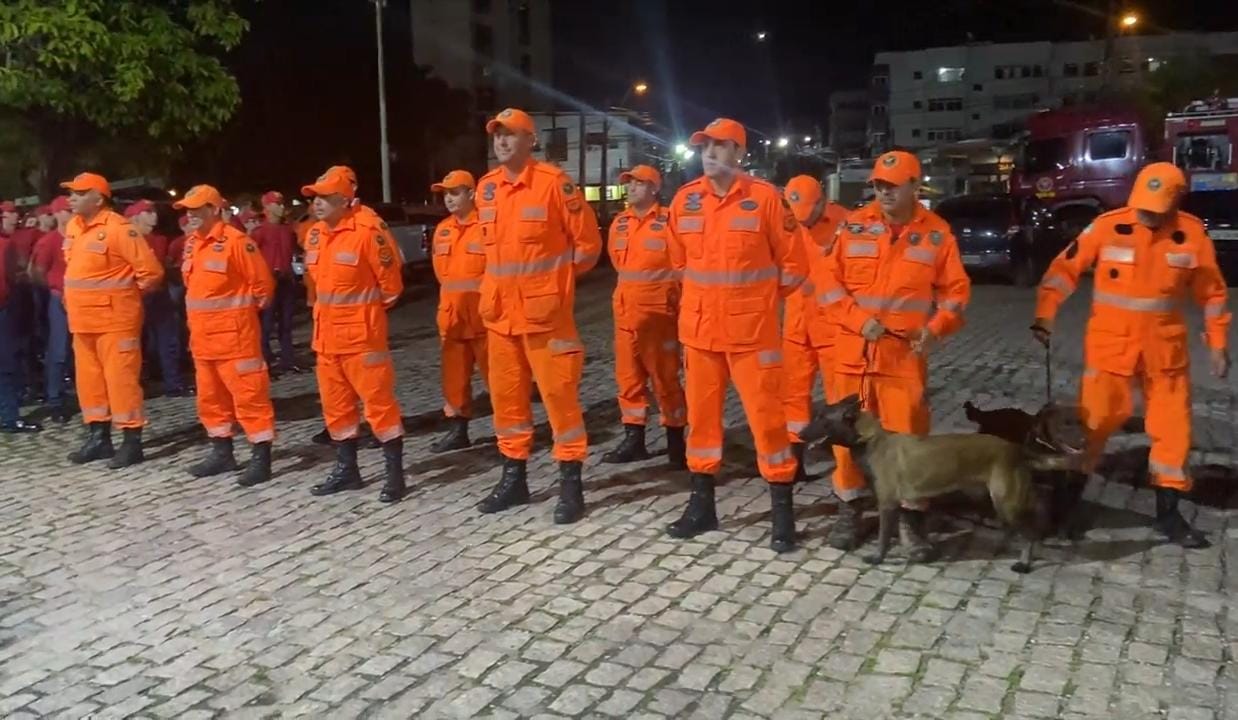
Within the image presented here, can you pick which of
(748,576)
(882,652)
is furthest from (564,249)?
(882,652)

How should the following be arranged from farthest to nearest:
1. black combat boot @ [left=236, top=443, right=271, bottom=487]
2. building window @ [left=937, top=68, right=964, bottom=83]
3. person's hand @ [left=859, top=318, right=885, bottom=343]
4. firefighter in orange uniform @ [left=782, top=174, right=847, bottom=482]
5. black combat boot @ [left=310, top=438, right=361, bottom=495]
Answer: building window @ [left=937, top=68, right=964, bottom=83] → black combat boot @ [left=236, top=443, right=271, bottom=487] → black combat boot @ [left=310, top=438, right=361, bottom=495] → firefighter in orange uniform @ [left=782, top=174, right=847, bottom=482] → person's hand @ [left=859, top=318, right=885, bottom=343]

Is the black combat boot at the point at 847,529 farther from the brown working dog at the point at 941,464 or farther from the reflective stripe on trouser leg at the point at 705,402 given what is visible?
the reflective stripe on trouser leg at the point at 705,402

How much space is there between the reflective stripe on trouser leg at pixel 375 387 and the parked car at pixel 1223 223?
48.8 feet

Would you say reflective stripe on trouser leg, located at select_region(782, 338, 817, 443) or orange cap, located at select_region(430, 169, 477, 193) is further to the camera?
orange cap, located at select_region(430, 169, 477, 193)

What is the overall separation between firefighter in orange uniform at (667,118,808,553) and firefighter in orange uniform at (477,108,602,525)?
0.71m

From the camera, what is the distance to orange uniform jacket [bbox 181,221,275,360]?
6715 mm

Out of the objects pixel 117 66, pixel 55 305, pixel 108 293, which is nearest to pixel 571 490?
pixel 108 293

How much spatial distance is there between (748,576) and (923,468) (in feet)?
3.09

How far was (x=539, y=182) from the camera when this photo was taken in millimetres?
5746

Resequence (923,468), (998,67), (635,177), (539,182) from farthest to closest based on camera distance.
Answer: (998,67), (635,177), (539,182), (923,468)

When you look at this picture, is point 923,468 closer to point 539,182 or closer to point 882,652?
point 882,652

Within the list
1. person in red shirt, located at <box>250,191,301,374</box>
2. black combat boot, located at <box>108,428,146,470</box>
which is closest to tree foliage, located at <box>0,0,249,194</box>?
person in red shirt, located at <box>250,191,301,374</box>

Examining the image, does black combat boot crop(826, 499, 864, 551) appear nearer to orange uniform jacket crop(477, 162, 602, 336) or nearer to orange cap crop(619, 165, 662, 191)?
orange uniform jacket crop(477, 162, 602, 336)

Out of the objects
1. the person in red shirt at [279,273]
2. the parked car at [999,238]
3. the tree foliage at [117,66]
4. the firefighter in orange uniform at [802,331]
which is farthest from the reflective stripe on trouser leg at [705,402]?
the parked car at [999,238]
